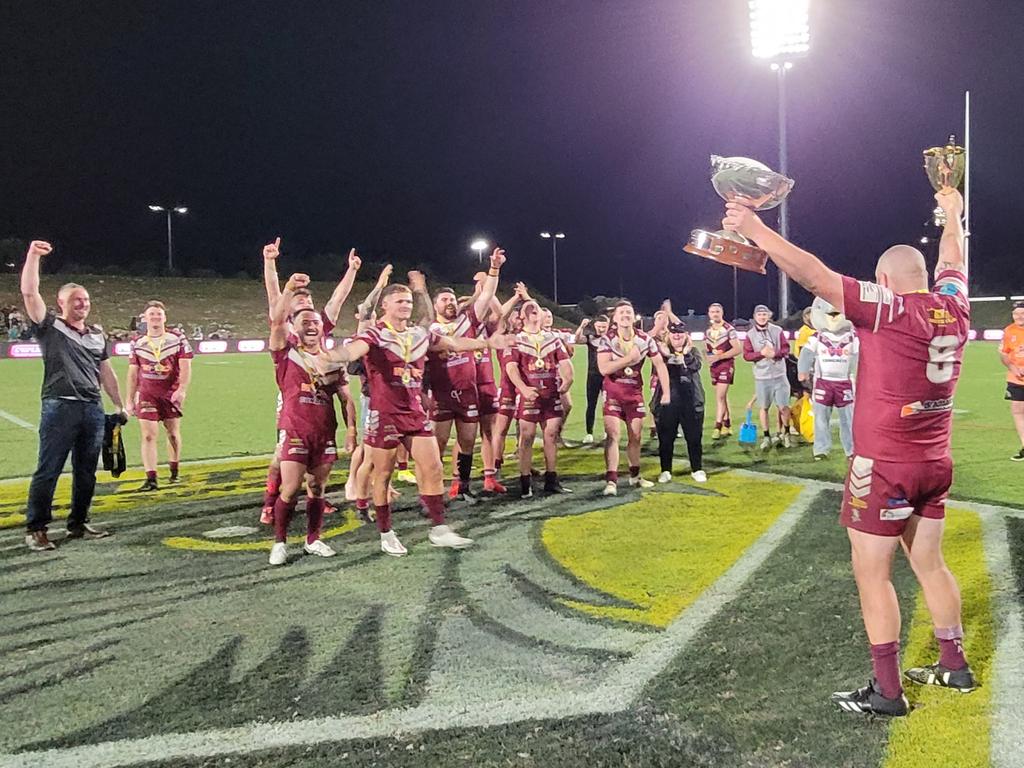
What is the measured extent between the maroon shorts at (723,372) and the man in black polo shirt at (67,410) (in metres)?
8.02

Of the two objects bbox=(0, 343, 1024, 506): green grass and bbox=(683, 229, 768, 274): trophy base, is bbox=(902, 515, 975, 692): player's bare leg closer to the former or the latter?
bbox=(0, 343, 1024, 506): green grass

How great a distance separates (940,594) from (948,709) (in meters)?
0.44

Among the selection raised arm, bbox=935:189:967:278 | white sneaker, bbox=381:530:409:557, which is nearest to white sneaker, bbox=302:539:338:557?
white sneaker, bbox=381:530:409:557

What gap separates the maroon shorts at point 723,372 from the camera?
11.6m

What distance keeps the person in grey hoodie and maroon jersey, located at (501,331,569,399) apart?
3.35 meters

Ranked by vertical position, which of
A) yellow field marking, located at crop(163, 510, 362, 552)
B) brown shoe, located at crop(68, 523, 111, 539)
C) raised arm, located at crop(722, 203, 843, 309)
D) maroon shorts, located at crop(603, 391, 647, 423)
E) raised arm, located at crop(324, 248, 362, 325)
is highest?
raised arm, located at crop(324, 248, 362, 325)

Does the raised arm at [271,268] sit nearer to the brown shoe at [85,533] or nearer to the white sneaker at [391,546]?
the white sneaker at [391,546]

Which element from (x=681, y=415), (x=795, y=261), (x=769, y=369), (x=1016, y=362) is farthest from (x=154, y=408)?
(x=1016, y=362)

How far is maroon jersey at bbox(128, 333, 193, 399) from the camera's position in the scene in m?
8.59

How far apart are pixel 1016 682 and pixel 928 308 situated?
1.65m

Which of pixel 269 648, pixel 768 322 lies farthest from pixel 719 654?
pixel 768 322

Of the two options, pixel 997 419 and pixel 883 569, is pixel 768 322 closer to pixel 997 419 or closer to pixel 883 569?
pixel 997 419

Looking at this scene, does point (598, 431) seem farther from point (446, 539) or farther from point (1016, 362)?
point (446, 539)

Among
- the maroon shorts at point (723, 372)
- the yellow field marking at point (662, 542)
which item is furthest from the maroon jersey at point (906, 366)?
the maroon shorts at point (723, 372)
